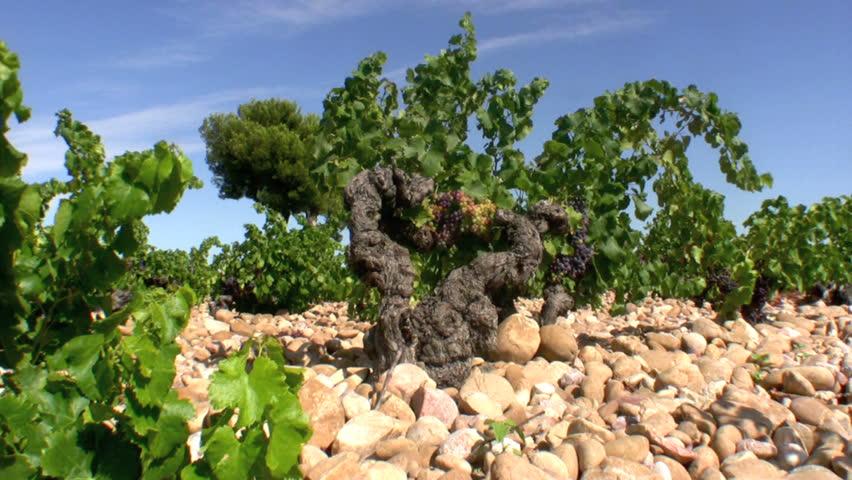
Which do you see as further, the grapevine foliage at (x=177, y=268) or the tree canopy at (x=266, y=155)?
the tree canopy at (x=266, y=155)

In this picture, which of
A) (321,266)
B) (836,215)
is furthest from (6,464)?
(836,215)

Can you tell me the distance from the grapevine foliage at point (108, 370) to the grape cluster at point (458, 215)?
2.46 meters

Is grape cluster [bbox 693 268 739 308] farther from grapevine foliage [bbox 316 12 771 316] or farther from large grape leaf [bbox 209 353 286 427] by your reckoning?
large grape leaf [bbox 209 353 286 427]

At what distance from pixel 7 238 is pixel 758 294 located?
631 cm

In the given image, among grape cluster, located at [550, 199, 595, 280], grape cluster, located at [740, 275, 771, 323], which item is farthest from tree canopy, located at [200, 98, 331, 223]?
grape cluster, located at [550, 199, 595, 280]

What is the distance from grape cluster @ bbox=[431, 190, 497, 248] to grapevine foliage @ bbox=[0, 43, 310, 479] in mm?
2458

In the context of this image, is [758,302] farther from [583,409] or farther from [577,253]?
[583,409]

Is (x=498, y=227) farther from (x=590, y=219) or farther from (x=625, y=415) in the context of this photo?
(x=625, y=415)

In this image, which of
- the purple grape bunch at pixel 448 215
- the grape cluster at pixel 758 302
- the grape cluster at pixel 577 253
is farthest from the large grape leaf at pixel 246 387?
the grape cluster at pixel 758 302

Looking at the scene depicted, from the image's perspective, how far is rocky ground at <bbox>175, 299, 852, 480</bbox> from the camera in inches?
119

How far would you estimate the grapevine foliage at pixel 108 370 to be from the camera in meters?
1.95

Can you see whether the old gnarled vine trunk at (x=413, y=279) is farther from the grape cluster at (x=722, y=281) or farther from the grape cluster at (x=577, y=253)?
the grape cluster at (x=722, y=281)

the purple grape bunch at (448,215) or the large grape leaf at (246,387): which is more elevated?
the purple grape bunch at (448,215)

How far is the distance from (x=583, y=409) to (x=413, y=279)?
1158mm
